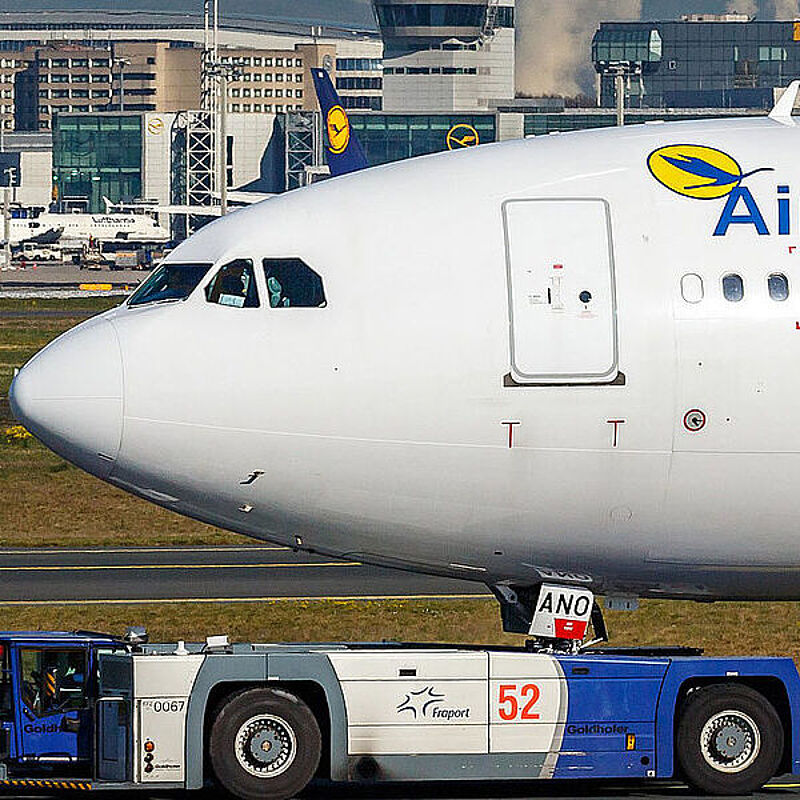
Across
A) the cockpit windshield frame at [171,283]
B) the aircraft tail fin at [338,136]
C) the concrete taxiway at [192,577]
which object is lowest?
the concrete taxiway at [192,577]

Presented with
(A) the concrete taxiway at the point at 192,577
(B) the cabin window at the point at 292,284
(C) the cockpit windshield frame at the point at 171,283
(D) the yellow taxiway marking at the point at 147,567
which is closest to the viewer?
(B) the cabin window at the point at 292,284

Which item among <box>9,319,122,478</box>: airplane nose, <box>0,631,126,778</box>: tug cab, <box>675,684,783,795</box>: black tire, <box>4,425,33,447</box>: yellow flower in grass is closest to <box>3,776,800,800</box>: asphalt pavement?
<box>675,684,783,795</box>: black tire

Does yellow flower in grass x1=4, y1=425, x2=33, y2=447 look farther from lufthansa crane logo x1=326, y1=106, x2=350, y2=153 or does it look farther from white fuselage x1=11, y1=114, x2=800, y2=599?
white fuselage x1=11, y1=114, x2=800, y2=599

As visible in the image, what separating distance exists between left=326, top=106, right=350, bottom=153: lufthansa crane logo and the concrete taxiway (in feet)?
153

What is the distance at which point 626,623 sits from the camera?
30094 mm

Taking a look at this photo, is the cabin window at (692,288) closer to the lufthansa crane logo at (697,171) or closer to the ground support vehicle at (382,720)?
the lufthansa crane logo at (697,171)

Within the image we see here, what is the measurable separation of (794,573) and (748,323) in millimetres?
3115

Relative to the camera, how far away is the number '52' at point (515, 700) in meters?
19.2

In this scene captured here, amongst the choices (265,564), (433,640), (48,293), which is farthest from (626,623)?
(48,293)

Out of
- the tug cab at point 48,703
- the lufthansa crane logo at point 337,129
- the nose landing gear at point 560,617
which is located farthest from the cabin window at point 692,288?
the lufthansa crane logo at point 337,129

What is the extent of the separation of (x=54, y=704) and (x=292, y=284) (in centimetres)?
526

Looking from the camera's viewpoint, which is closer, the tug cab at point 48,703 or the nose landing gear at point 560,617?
the tug cab at point 48,703

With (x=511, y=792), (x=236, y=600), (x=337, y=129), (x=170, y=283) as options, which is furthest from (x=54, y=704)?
(x=337, y=129)

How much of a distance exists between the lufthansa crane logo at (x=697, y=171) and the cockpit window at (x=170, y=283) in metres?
5.00
